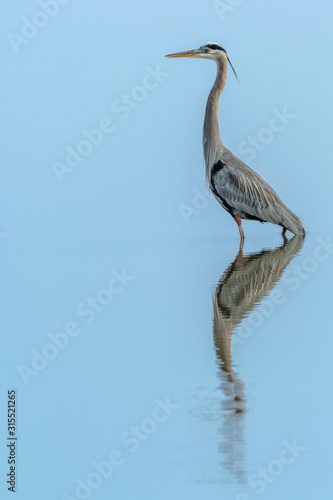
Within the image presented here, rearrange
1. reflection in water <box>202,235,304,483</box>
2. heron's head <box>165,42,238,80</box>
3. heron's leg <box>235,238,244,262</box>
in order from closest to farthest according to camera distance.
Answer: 1. reflection in water <box>202,235,304,483</box>
2. heron's leg <box>235,238,244,262</box>
3. heron's head <box>165,42,238,80</box>

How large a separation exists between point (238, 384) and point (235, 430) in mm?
844

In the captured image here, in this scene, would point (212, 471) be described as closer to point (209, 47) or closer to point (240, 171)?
point (240, 171)

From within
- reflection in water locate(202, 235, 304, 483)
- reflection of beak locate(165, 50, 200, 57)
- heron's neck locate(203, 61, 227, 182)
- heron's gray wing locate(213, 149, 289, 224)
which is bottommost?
reflection in water locate(202, 235, 304, 483)

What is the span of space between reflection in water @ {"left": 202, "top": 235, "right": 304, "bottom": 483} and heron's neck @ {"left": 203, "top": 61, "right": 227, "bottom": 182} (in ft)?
5.28

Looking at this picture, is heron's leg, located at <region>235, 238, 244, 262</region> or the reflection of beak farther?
the reflection of beak

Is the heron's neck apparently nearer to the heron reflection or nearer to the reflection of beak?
the reflection of beak

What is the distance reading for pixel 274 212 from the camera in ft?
45.3

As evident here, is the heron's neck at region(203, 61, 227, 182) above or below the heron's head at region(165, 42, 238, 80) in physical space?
below

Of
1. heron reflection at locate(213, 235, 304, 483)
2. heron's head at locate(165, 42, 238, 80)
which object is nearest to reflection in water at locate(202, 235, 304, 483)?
heron reflection at locate(213, 235, 304, 483)

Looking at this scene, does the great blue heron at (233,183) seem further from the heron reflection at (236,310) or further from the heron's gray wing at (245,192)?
the heron reflection at (236,310)

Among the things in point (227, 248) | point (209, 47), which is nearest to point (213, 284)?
point (227, 248)

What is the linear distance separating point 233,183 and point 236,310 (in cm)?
504

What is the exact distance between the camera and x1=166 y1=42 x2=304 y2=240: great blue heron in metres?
13.5

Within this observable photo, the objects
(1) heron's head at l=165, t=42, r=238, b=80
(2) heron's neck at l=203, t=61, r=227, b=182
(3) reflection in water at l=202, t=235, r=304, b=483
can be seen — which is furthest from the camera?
Result: (1) heron's head at l=165, t=42, r=238, b=80
